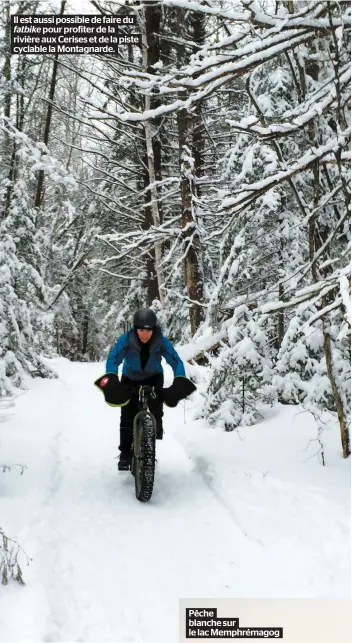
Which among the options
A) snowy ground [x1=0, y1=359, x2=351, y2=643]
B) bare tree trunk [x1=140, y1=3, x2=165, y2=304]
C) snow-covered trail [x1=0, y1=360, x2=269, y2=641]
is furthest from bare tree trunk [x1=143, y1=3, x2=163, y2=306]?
snow-covered trail [x1=0, y1=360, x2=269, y2=641]

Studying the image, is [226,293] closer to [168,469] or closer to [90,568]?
[168,469]

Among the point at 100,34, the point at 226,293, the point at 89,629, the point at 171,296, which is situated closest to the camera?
the point at 89,629

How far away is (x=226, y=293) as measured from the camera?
9.08 meters

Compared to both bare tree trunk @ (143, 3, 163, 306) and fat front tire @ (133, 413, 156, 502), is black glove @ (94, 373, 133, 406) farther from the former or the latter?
bare tree trunk @ (143, 3, 163, 306)

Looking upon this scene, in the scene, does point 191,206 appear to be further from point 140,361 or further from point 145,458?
point 145,458

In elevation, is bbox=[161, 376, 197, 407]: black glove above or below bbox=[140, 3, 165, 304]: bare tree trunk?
below

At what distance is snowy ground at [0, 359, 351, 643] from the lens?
3715 millimetres

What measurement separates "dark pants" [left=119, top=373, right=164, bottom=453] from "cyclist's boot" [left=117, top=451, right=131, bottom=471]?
0.19 ft

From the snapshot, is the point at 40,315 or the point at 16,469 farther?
the point at 40,315

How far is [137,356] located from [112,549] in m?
2.33

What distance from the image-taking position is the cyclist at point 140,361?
20.4ft

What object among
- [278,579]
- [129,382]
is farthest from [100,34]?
[278,579]

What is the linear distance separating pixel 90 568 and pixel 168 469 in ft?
8.91

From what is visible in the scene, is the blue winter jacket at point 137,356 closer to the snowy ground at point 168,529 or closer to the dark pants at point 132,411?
the dark pants at point 132,411
